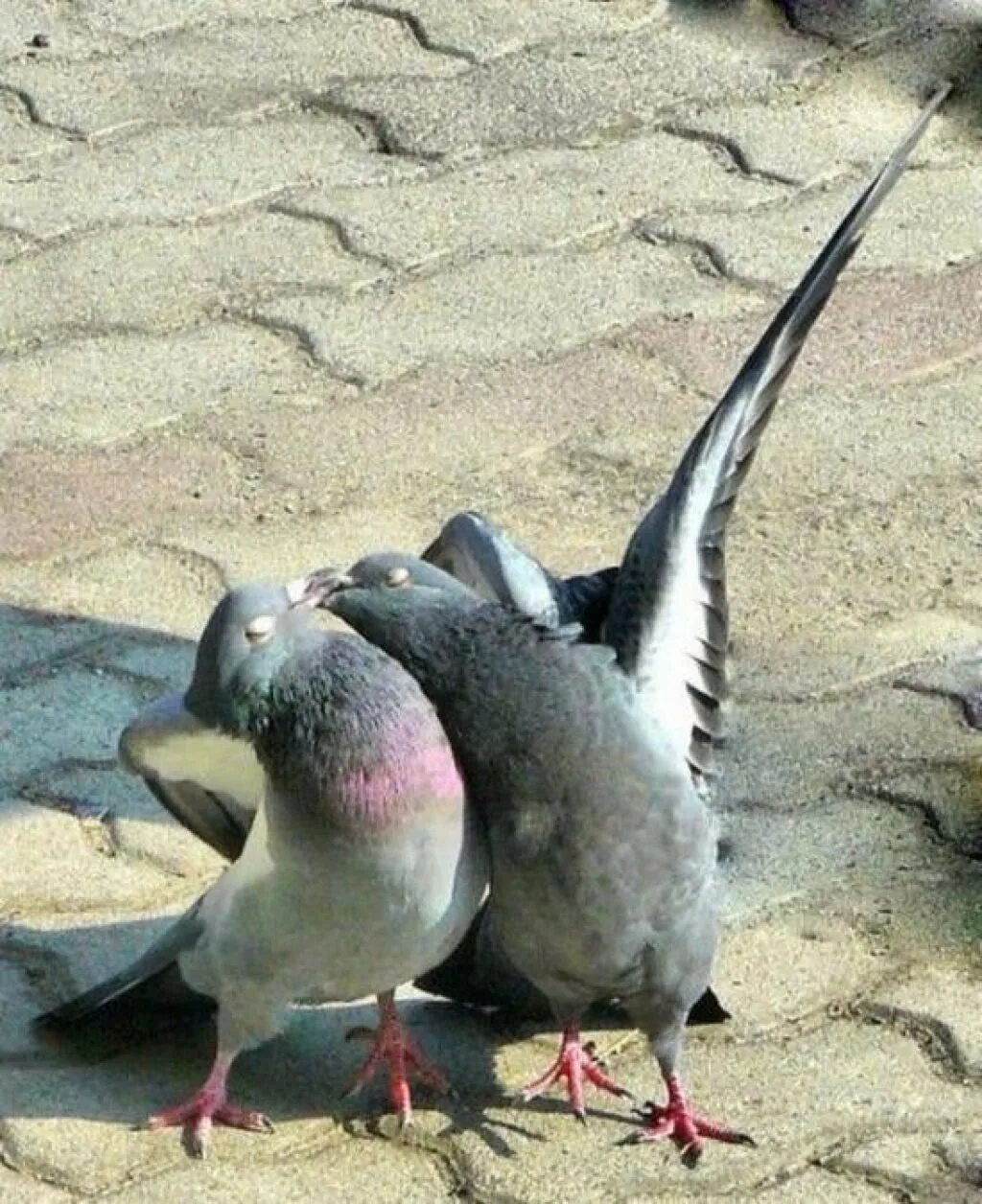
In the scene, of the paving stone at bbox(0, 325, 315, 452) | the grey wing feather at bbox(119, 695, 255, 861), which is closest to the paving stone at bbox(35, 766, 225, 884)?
the grey wing feather at bbox(119, 695, 255, 861)

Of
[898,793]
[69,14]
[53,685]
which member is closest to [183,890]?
[53,685]

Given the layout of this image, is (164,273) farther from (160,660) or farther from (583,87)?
(160,660)

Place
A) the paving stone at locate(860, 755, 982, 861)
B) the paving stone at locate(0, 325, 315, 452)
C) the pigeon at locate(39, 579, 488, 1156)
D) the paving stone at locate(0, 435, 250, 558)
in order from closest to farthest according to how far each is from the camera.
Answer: the pigeon at locate(39, 579, 488, 1156) → the paving stone at locate(860, 755, 982, 861) → the paving stone at locate(0, 435, 250, 558) → the paving stone at locate(0, 325, 315, 452)

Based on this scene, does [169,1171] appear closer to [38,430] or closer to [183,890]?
[183,890]

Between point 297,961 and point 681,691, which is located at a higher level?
point 681,691

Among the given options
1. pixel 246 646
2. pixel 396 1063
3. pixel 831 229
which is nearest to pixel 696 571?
pixel 246 646

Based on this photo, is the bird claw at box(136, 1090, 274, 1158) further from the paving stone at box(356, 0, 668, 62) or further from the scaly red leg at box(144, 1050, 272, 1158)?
the paving stone at box(356, 0, 668, 62)

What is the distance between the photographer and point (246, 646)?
3.59 m

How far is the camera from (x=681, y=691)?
3857 millimetres

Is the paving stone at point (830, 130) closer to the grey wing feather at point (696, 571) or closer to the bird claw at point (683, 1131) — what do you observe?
the grey wing feather at point (696, 571)

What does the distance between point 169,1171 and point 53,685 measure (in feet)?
3.99

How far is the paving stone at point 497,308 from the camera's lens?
591 cm

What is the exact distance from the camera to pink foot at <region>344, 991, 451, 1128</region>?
3902 mm

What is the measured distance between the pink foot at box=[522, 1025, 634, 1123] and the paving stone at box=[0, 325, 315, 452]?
1.87 metres
